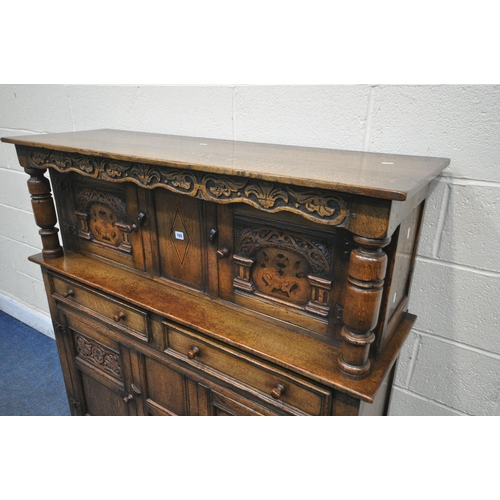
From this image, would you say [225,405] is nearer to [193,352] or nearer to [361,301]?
[193,352]

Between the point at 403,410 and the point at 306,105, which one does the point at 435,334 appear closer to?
the point at 403,410

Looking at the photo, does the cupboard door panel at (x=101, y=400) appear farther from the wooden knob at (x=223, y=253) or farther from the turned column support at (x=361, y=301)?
the turned column support at (x=361, y=301)

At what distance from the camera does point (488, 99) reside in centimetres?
100

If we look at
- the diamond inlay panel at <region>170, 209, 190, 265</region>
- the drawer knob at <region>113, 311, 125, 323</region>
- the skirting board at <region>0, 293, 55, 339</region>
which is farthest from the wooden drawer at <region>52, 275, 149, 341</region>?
the skirting board at <region>0, 293, 55, 339</region>

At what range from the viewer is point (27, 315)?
8.87 feet

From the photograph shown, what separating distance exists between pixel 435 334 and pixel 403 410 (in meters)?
0.34

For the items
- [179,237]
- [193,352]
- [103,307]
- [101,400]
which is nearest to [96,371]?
[101,400]

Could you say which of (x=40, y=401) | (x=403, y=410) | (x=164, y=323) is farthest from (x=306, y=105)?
(x=40, y=401)

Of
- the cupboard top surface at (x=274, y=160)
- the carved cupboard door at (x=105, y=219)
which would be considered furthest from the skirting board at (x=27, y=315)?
the cupboard top surface at (x=274, y=160)

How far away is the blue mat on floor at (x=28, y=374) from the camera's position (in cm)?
208

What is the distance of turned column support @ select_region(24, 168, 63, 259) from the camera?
1.43m

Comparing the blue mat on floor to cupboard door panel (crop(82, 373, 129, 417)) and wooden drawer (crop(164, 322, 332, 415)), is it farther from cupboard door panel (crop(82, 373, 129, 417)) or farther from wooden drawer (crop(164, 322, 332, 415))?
wooden drawer (crop(164, 322, 332, 415))

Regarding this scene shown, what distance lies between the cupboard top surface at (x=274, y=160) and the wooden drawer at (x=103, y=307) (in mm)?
516

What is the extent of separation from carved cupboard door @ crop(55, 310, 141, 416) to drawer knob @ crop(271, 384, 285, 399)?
63 cm
